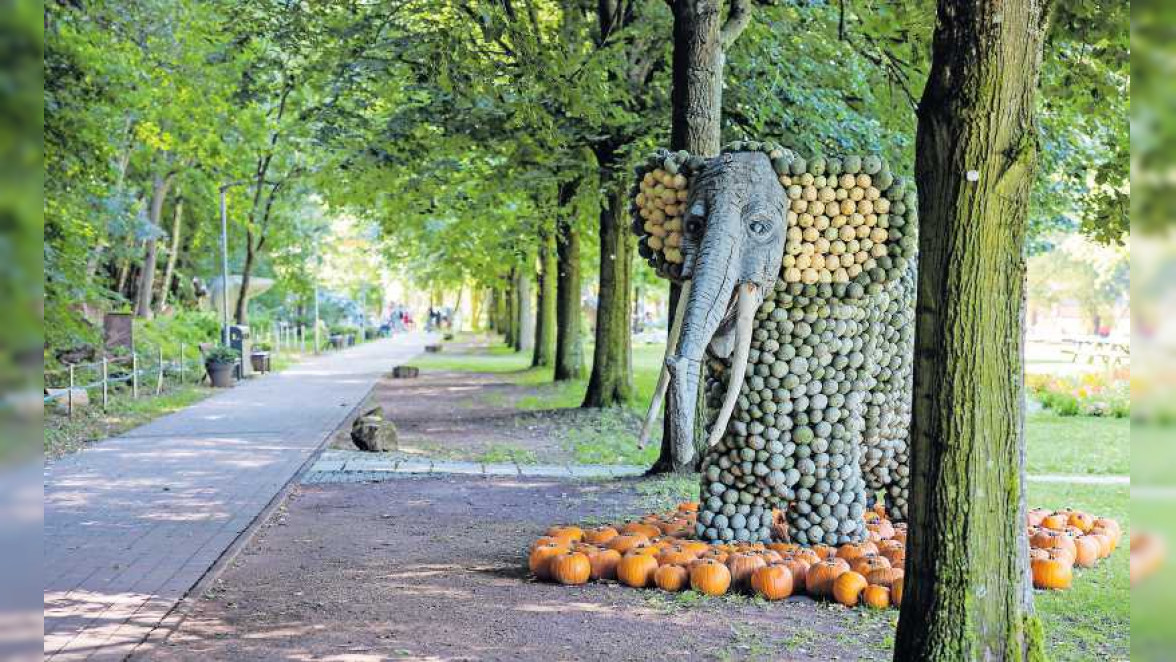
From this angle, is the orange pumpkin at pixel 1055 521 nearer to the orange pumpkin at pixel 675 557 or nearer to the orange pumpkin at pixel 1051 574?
the orange pumpkin at pixel 1051 574

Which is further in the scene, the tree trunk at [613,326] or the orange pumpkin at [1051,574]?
the tree trunk at [613,326]

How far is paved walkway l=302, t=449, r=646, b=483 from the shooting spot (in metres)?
12.2

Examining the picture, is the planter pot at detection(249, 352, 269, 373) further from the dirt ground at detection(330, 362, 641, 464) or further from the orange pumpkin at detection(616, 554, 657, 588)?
the orange pumpkin at detection(616, 554, 657, 588)

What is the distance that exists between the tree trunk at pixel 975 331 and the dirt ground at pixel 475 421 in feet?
30.7

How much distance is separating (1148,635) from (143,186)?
3168 centimetres

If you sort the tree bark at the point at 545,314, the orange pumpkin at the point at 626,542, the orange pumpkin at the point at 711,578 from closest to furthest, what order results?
the orange pumpkin at the point at 711,578 < the orange pumpkin at the point at 626,542 < the tree bark at the point at 545,314

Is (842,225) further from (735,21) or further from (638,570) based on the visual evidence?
(735,21)

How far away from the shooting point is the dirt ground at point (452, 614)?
5.79 metres

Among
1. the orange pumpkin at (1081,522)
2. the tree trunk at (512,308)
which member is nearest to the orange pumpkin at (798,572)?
the orange pumpkin at (1081,522)

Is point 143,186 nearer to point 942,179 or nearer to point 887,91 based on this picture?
point 887,91

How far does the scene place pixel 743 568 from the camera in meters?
7.05

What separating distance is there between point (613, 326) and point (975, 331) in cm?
1379

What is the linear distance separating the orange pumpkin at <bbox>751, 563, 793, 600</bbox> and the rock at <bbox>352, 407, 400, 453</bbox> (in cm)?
831

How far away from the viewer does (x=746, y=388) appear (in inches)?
307
